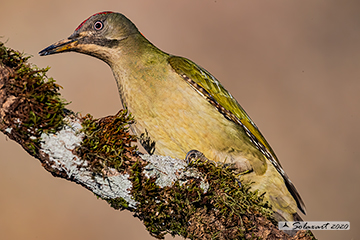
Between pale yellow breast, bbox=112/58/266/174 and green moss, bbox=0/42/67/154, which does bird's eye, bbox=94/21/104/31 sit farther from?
green moss, bbox=0/42/67/154

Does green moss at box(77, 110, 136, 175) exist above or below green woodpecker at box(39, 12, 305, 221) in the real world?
below

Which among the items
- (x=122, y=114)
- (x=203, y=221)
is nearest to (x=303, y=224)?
(x=203, y=221)

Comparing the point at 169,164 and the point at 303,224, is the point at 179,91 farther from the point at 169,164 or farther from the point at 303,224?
the point at 303,224

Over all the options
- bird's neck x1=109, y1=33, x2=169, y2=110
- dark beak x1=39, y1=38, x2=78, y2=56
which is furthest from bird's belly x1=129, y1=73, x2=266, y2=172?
dark beak x1=39, y1=38, x2=78, y2=56

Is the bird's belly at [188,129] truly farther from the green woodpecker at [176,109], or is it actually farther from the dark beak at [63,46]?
the dark beak at [63,46]

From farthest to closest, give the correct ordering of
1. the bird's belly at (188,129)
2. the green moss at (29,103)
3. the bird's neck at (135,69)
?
the bird's neck at (135,69) < the bird's belly at (188,129) < the green moss at (29,103)

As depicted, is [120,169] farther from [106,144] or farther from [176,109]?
[176,109]

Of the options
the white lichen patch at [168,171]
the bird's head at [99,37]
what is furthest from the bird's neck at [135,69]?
the white lichen patch at [168,171]
